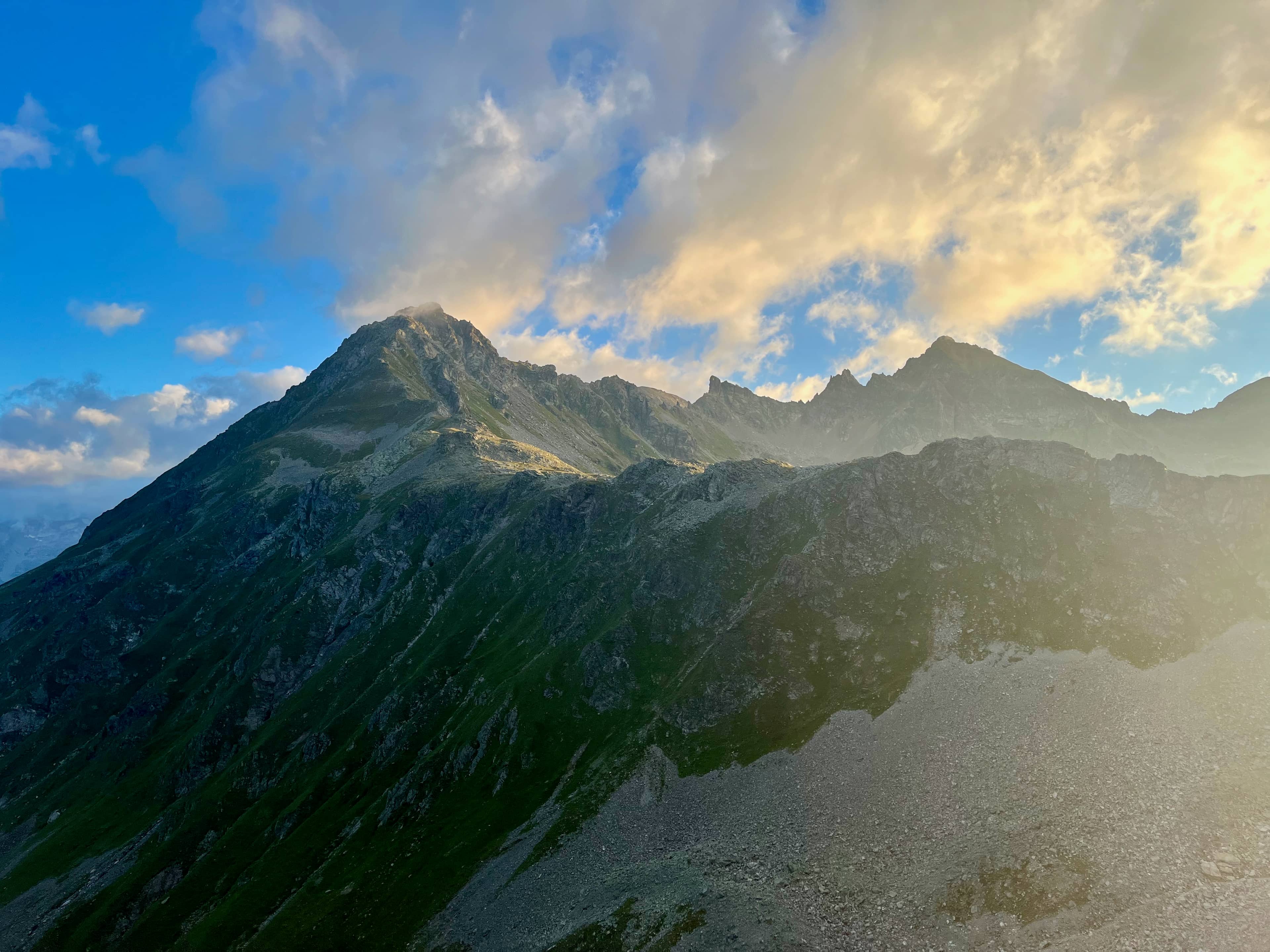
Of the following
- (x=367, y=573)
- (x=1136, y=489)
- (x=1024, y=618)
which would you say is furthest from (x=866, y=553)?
(x=367, y=573)

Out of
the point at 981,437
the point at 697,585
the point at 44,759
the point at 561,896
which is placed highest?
the point at 981,437

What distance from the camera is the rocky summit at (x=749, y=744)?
192 feet

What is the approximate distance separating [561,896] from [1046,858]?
5114 centimetres

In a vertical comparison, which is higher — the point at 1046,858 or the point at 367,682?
the point at 367,682

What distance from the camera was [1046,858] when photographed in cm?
5597

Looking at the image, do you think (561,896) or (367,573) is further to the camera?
(367,573)

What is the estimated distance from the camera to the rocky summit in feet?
192

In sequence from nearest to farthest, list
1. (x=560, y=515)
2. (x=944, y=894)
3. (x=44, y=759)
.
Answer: (x=944, y=894), (x=560, y=515), (x=44, y=759)

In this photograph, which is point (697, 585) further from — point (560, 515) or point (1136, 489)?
point (1136, 489)

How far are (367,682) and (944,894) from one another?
136 metres

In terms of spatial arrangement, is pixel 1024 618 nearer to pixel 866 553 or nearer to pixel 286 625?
pixel 866 553

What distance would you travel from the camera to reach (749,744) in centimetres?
9069

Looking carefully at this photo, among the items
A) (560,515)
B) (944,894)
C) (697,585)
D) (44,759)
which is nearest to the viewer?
(944,894)

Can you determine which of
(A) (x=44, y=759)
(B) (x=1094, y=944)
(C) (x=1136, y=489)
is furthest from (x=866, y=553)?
(A) (x=44, y=759)
